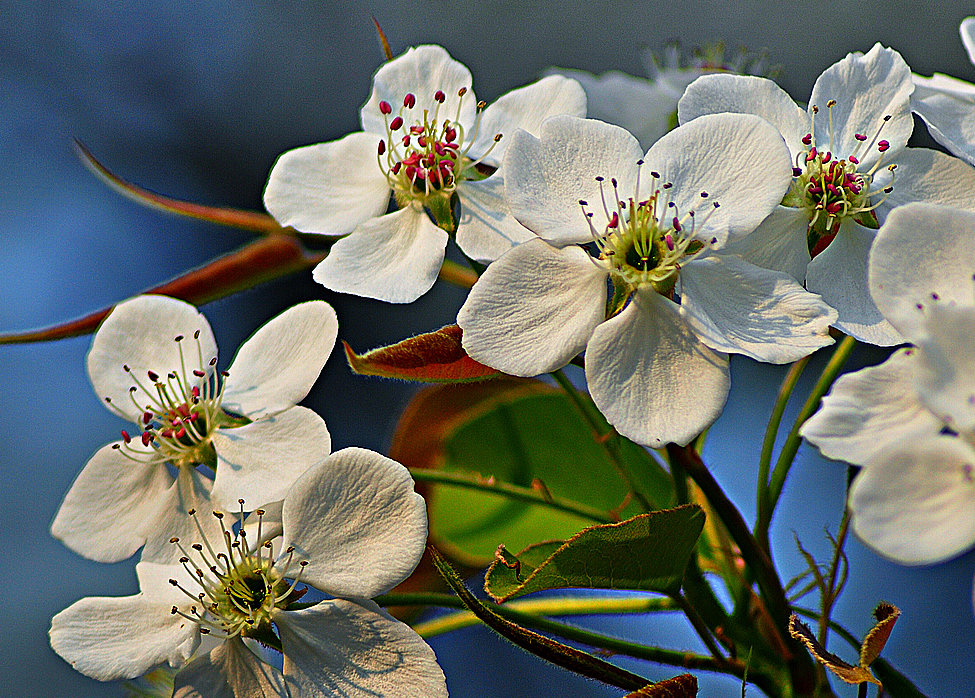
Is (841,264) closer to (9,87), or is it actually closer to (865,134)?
(865,134)

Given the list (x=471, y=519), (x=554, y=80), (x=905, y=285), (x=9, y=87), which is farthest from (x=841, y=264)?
(x=9, y=87)

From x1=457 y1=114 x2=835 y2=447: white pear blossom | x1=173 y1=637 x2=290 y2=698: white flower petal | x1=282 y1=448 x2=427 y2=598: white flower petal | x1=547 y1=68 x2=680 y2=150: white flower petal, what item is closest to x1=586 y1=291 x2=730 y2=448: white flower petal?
x1=457 y1=114 x2=835 y2=447: white pear blossom

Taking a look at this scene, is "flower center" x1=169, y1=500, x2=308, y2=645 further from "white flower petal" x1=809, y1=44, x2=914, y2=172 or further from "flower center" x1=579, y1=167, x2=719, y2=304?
"white flower petal" x1=809, y1=44, x2=914, y2=172

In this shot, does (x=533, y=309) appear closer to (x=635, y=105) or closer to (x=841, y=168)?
(x=841, y=168)

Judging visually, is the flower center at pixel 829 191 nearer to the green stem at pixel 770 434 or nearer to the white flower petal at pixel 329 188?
the green stem at pixel 770 434

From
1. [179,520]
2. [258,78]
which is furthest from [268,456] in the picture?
[258,78]
